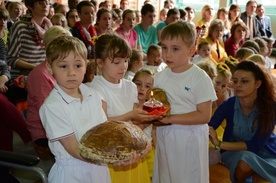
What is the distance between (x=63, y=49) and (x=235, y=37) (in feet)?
15.8

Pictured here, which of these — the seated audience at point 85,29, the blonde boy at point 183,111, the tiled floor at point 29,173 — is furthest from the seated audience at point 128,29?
the blonde boy at point 183,111

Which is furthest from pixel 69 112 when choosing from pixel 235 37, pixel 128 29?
pixel 235 37

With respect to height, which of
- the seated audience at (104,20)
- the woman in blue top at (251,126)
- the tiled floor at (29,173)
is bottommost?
the tiled floor at (29,173)

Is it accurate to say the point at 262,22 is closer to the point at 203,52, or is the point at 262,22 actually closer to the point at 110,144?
the point at 203,52

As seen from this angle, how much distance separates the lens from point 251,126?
2688 mm

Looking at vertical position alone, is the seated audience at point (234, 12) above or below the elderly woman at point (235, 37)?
above

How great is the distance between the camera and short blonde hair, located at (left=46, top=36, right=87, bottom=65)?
157 cm

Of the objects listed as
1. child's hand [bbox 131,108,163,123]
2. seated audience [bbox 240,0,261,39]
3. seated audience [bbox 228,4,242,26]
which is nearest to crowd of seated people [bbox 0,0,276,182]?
child's hand [bbox 131,108,163,123]

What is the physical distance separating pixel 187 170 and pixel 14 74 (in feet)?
7.17

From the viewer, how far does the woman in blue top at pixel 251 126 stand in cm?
263

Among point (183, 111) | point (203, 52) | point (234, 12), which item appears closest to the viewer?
point (183, 111)

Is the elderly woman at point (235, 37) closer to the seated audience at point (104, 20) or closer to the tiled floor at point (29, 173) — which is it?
the seated audience at point (104, 20)

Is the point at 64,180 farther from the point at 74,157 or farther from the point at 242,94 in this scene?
the point at 242,94

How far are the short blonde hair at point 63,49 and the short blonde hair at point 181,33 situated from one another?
2.09ft
